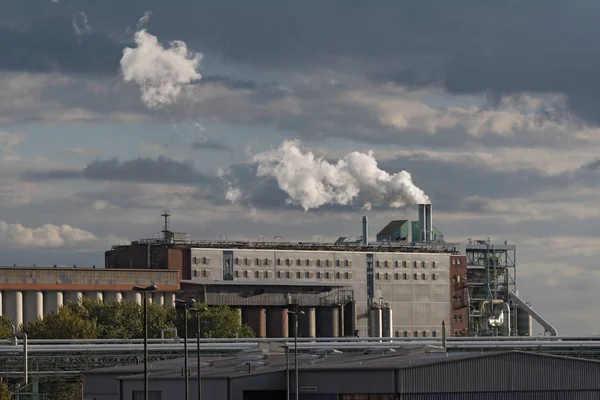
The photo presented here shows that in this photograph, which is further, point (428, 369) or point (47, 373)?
point (47, 373)

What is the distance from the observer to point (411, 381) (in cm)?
8744

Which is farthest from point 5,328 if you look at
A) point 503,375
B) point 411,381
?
point 503,375

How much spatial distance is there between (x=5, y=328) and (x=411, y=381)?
10417 centimetres

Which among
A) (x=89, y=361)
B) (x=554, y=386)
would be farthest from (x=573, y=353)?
(x=554, y=386)

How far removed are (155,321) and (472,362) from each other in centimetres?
11506

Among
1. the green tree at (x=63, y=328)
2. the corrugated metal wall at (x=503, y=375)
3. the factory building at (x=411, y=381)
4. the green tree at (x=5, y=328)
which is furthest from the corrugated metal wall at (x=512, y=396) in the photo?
the green tree at (x=5, y=328)

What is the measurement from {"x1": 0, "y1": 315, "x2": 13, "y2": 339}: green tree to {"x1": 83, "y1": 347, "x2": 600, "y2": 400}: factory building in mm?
85920

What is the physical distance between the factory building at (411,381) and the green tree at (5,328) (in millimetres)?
85920

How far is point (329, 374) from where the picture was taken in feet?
298

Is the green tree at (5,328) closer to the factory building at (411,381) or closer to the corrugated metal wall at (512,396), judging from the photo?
the factory building at (411,381)

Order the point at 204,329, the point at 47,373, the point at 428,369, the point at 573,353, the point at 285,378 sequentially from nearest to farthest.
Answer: the point at 428,369
the point at 285,378
the point at 47,373
the point at 573,353
the point at 204,329

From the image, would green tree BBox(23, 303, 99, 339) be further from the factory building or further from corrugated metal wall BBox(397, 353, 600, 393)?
corrugated metal wall BBox(397, 353, 600, 393)

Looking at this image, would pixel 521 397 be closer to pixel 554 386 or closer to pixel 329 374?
pixel 554 386

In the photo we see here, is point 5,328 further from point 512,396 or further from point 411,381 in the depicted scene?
point 512,396
